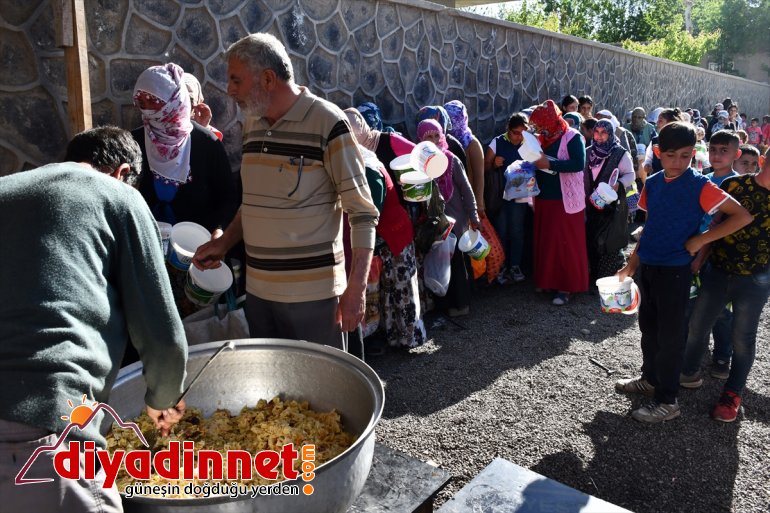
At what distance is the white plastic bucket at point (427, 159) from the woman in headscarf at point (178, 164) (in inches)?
49.9

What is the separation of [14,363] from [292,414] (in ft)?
2.94

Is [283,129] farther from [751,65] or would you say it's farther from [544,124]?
[751,65]

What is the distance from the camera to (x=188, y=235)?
10.3 feet

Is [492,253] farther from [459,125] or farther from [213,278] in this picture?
[213,278]

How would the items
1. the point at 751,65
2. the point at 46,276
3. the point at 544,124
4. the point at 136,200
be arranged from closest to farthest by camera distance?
the point at 46,276 → the point at 136,200 → the point at 544,124 → the point at 751,65

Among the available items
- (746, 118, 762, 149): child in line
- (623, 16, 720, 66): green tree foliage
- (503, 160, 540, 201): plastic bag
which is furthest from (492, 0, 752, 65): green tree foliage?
(503, 160, 540, 201): plastic bag

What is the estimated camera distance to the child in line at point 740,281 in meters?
3.38

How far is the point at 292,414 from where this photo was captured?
1.99 meters

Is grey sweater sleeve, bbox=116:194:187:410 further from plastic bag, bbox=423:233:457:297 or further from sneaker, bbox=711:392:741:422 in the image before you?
plastic bag, bbox=423:233:457:297

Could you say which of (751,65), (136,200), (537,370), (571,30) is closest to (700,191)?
(537,370)

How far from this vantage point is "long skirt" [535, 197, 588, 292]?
574cm

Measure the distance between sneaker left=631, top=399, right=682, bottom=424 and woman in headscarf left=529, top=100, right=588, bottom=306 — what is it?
7.28 feet

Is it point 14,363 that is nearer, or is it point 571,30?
point 14,363

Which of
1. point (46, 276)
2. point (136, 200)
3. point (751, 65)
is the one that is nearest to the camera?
point (46, 276)
